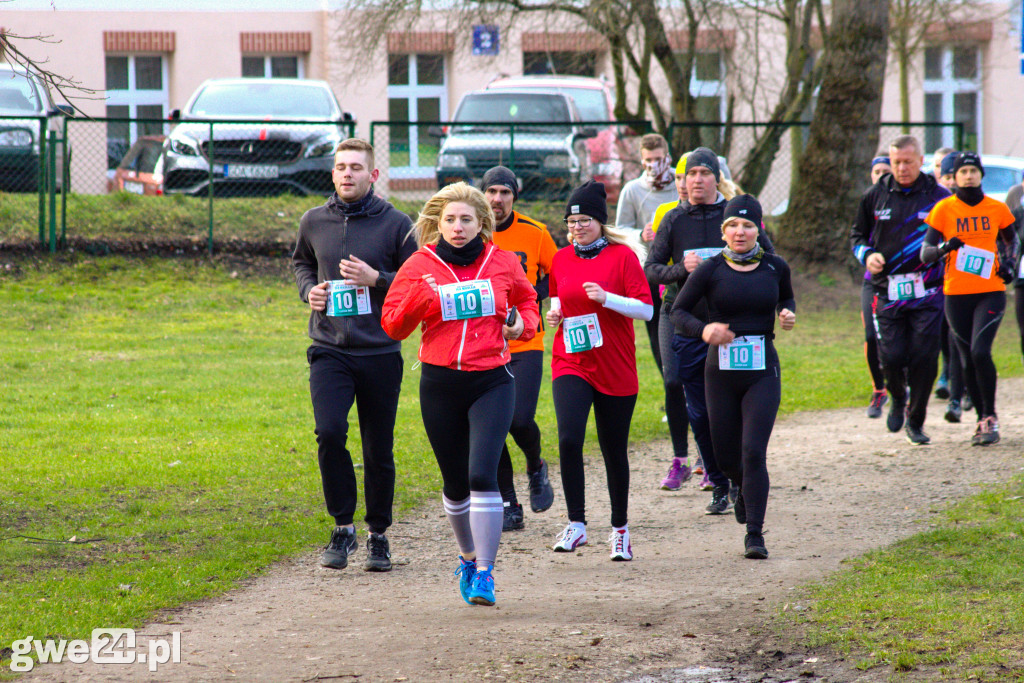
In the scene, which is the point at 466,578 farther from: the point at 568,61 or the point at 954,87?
the point at 954,87

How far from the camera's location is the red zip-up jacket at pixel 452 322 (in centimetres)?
551

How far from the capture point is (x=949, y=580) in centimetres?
566

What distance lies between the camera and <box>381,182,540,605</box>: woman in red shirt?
5.51 m

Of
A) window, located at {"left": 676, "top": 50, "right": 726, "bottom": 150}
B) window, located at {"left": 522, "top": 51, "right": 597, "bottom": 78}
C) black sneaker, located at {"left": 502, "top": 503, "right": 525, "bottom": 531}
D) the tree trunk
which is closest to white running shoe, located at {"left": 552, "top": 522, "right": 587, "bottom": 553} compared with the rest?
black sneaker, located at {"left": 502, "top": 503, "right": 525, "bottom": 531}

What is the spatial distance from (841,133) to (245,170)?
8.10m

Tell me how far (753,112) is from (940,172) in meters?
10.8

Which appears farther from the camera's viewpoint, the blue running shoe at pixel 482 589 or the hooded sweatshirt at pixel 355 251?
the hooded sweatshirt at pixel 355 251

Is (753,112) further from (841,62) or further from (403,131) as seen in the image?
(403,131)

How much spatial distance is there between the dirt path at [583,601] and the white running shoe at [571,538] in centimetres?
5

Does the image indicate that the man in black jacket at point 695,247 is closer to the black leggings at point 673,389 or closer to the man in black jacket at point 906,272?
the black leggings at point 673,389

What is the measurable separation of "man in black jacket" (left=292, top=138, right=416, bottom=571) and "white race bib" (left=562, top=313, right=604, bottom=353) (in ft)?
2.92

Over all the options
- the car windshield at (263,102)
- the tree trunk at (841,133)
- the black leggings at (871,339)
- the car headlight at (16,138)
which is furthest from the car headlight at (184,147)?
the black leggings at (871,339)

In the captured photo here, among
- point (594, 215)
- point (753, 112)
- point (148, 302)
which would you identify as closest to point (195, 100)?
point (148, 302)

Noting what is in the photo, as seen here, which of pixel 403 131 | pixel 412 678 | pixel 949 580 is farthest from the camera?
pixel 403 131
